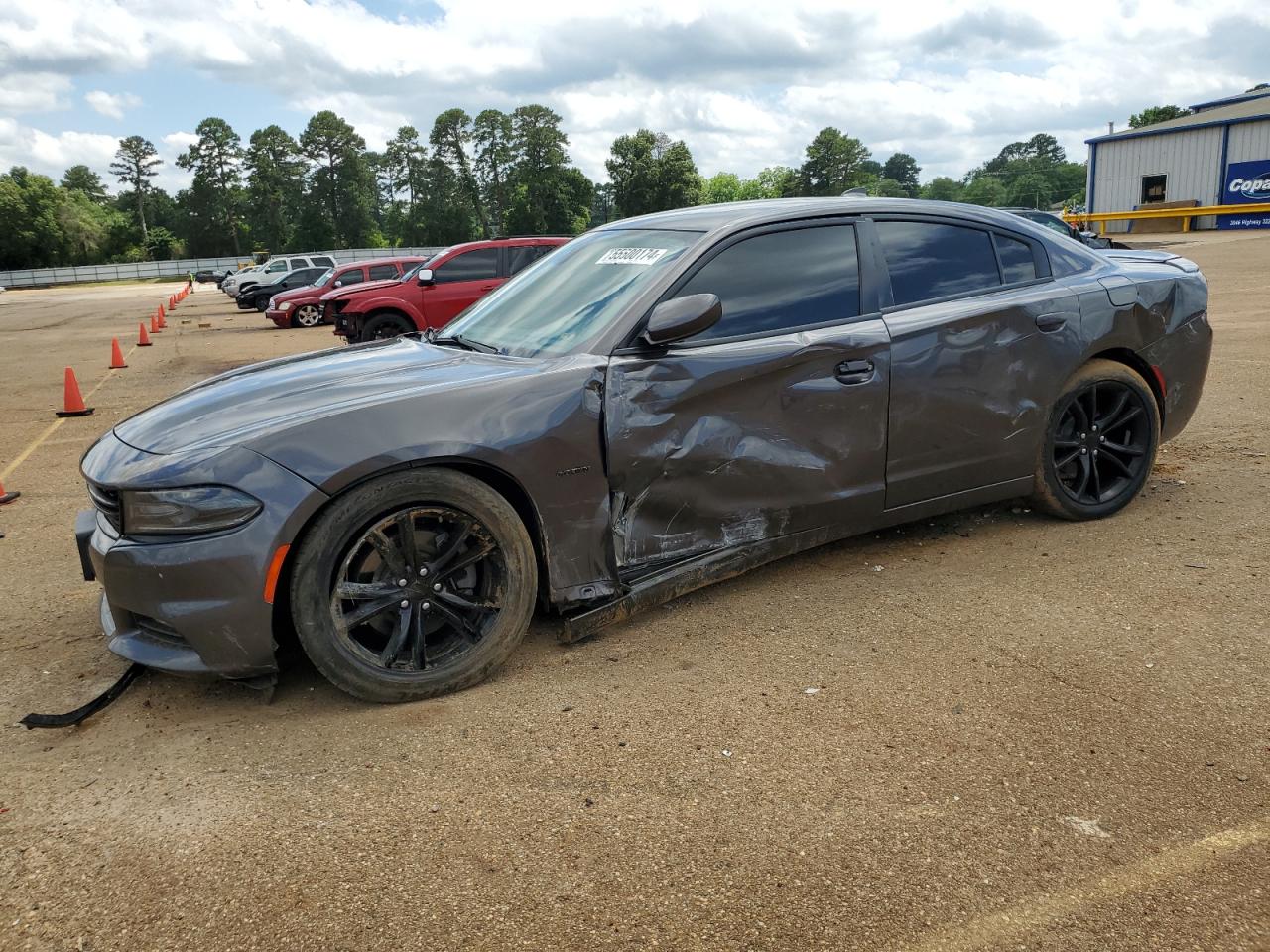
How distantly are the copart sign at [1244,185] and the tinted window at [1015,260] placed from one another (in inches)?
1759

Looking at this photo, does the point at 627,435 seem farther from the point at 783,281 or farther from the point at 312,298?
the point at 312,298

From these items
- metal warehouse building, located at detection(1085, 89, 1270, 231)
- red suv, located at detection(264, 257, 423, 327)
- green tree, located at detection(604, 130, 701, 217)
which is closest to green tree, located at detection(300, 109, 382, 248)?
green tree, located at detection(604, 130, 701, 217)

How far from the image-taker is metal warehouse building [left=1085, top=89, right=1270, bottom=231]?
43969 mm

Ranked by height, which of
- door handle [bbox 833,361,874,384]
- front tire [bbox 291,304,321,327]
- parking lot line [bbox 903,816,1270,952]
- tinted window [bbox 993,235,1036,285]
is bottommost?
parking lot line [bbox 903,816,1270,952]

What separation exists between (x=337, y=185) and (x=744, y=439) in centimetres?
11121

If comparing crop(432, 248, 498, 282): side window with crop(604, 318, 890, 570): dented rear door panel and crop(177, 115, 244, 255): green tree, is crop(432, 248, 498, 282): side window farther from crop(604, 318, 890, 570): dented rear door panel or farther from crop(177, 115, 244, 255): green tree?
crop(177, 115, 244, 255): green tree

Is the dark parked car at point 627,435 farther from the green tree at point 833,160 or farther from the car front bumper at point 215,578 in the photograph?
the green tree at point 833,160

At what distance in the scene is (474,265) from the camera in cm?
1636

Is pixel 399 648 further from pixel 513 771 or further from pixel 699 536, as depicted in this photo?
pixel 699 536

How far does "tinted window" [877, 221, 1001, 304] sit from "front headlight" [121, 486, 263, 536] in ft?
9.16

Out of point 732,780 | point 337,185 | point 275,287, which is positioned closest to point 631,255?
point 732,780

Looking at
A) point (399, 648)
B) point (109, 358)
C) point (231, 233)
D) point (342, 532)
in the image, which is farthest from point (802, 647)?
point (231, 233)

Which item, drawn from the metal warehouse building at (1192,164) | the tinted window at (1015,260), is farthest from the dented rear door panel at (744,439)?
the metal warehouse building at (1192,164)

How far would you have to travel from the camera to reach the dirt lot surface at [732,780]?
235cm
